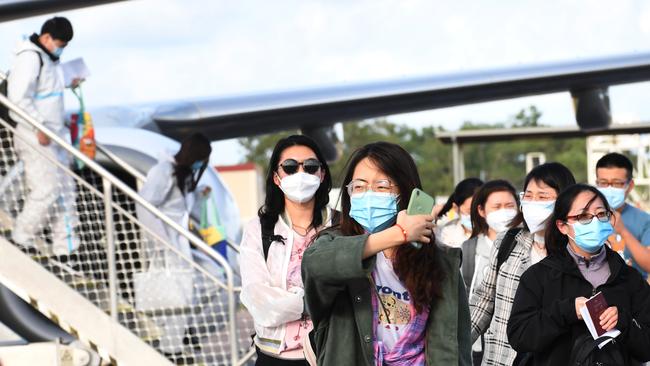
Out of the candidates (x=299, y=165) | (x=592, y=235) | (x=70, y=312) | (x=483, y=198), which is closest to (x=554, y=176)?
(x=592, y=235)

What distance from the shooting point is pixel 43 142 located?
7.32 meters

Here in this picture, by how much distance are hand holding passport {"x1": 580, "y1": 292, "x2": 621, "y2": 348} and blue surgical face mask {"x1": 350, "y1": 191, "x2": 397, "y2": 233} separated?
3.50 ft

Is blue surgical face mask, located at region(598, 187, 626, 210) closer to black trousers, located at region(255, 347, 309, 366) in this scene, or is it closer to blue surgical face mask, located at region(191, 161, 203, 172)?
black trousers, located at region(255, 347, 309, 366)

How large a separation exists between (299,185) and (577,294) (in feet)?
4.42

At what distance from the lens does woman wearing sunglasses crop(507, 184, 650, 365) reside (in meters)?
3.91

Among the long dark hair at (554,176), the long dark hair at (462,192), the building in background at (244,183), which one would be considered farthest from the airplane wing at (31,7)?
the building in background at (244,183)

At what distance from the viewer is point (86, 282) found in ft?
23.7

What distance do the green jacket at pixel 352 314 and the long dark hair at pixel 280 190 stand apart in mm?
1458

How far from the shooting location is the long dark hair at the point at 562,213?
4258 millimetres

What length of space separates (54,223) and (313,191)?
3.27 metres

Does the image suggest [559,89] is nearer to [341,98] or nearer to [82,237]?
[341,98]

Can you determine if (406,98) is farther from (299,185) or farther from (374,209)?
(374,209)

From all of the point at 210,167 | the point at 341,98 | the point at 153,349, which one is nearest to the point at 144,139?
the point at 210,167

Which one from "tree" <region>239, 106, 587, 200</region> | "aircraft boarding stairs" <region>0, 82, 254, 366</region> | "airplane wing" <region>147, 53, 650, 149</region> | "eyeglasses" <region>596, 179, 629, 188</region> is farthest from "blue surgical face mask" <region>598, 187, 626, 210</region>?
"tree" <region>239, 106, 587, 200</region>
